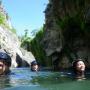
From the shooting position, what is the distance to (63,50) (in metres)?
40.4

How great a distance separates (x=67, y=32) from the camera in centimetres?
3997

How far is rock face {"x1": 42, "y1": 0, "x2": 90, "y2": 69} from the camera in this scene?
121 ft

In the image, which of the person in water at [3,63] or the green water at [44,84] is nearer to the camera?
the green water at [44,84]

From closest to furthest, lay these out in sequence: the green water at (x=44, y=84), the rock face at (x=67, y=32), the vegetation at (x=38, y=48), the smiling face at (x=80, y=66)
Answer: the green water at (x=44, y=84) → the smiling face at (x=80, y=66) → the rock face at (x=67, y=32) → the vegetation at (x=38, y=48)

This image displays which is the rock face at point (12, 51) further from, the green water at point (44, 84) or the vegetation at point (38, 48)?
the green water at point (44, 84)

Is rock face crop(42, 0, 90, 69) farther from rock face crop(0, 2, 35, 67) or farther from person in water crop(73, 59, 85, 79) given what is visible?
person in water crop(73, 59, 85, 79)

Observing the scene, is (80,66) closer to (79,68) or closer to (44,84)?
(79,68)

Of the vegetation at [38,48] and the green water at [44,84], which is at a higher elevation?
the vegetation at [38,48]

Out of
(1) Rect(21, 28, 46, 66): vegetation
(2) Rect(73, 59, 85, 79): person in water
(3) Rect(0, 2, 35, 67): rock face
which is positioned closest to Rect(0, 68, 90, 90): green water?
(2) Rect(73, 59, 85, 79): person in water

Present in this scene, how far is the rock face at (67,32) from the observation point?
3689 centimetres

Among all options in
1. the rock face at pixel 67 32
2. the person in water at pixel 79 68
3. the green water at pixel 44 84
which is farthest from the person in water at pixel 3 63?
the rock face at pixel 67 32

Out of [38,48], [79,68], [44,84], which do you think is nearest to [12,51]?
[38,48]

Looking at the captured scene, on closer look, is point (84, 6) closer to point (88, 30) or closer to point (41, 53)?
point (88, 30)

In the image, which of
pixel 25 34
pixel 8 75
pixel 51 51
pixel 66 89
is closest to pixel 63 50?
pixel 51 51
